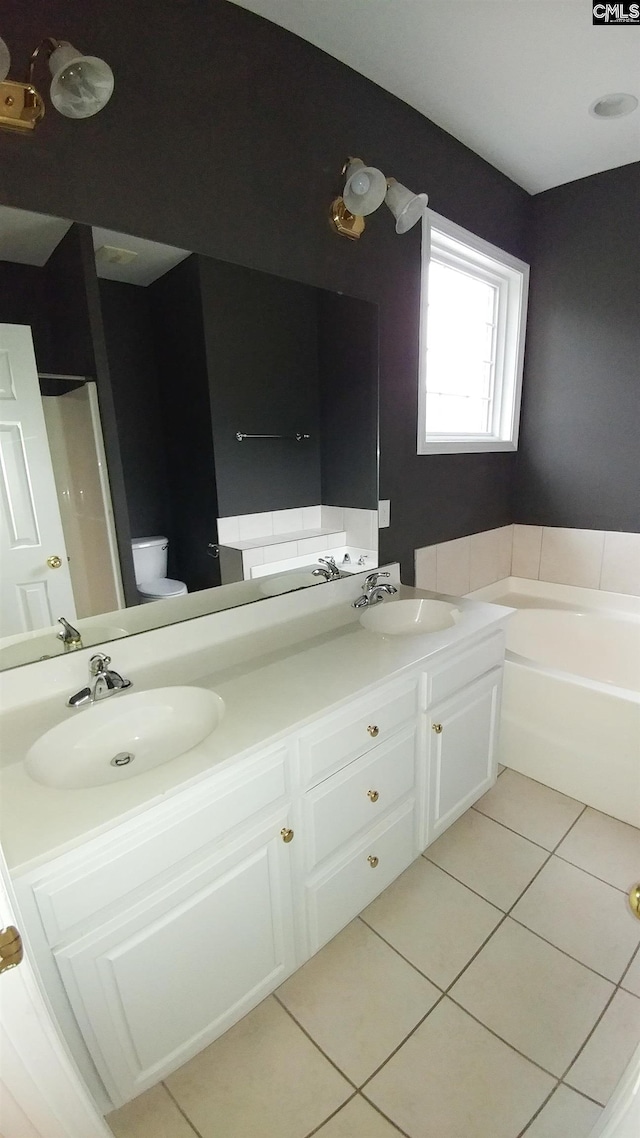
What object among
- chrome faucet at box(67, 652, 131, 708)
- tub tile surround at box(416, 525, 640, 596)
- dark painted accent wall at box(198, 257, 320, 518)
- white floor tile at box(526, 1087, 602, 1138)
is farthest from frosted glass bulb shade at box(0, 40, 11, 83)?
white floor tile at box(526, 1087, 602, 1138)

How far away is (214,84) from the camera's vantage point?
1.29m

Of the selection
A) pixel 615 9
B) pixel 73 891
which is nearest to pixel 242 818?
pixel 73 891

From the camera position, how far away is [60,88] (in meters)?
0.99

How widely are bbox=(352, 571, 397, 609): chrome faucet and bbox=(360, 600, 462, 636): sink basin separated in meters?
0.03

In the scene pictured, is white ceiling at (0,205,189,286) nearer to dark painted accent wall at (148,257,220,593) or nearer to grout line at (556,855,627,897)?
dark painted accent wall at (148,257,220,593)

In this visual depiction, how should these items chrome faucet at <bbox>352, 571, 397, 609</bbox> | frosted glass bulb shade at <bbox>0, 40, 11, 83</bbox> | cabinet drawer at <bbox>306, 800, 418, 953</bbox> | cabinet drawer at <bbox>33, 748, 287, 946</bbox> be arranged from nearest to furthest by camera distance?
1. cabinet drawer at <bbox>33, 748, 287, 946</bbox>
2. frosted glass bulb shade at <bbox>0, 40, 11, 83</bbox>
3. cabinet drawer at <bbox>306, 800, 418, 953</bbox>
4. chrome faucet at <bbox>352, 571, 397, 609</bbox>

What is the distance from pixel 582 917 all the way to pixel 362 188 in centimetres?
244

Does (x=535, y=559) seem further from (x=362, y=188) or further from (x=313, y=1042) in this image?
(x=313, y=1042)

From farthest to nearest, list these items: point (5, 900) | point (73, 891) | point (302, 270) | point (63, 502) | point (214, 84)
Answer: point (302, 270) < point (214, 84) < point (63, 502) < point (73, 891) < point (5, 900)

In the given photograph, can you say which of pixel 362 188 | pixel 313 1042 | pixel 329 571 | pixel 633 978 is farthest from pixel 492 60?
pixel 313 1042

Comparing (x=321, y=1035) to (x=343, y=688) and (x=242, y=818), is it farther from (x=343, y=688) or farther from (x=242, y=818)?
(x=343, y=688)

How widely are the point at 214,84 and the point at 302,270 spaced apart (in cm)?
50

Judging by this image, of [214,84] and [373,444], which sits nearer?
[214,84]

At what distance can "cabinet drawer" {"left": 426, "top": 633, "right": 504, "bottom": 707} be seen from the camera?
58.6 inches
